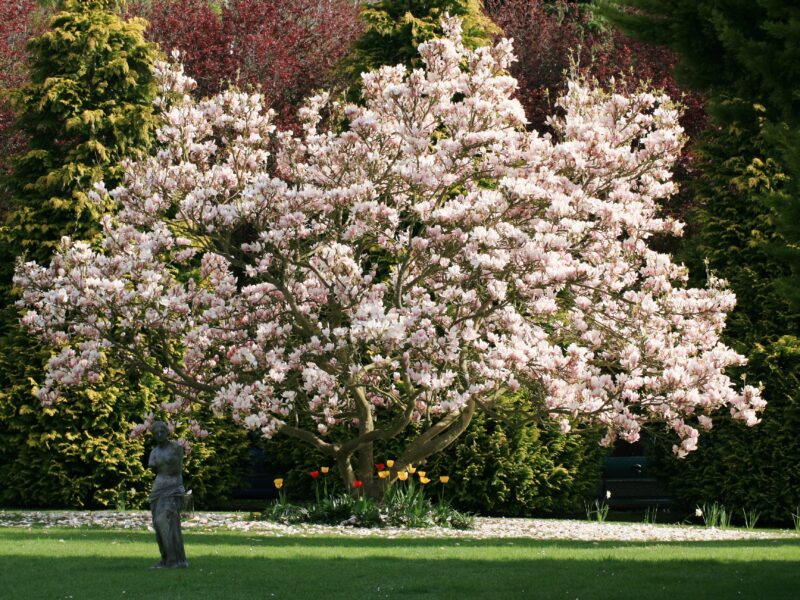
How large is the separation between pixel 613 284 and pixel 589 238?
1.94 ft

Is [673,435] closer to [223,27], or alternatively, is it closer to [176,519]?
[176,519]

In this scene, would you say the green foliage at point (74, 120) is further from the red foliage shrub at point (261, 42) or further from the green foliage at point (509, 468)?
the green foliage at point (509, 468)

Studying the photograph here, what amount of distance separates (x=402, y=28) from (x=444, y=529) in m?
8.27

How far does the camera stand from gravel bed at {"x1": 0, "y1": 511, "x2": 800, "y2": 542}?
41.7ft

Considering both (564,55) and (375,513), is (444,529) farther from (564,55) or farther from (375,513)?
(564,55)

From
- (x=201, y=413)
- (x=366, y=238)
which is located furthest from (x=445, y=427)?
(x=201, y=413)

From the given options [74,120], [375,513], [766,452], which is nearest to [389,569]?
[375,513]

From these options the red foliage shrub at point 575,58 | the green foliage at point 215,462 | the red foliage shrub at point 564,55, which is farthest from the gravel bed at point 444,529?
the red foliage shrub at point 564,55

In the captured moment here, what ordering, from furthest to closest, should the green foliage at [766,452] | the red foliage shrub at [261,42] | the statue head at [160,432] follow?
the red foliage shrub at [261,42] → the green foliage at [766,452] → the statue head at [160,432]

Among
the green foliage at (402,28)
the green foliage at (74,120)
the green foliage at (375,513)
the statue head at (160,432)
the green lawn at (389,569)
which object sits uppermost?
the green foliage at (402,28)

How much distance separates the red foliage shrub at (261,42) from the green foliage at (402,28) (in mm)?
3460

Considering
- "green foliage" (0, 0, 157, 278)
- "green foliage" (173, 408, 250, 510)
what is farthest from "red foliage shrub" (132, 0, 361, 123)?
"green foliage" (173, 408, 250, 510)

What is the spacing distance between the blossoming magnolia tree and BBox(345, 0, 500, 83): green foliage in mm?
4799

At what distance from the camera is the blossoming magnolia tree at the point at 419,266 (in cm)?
1159
